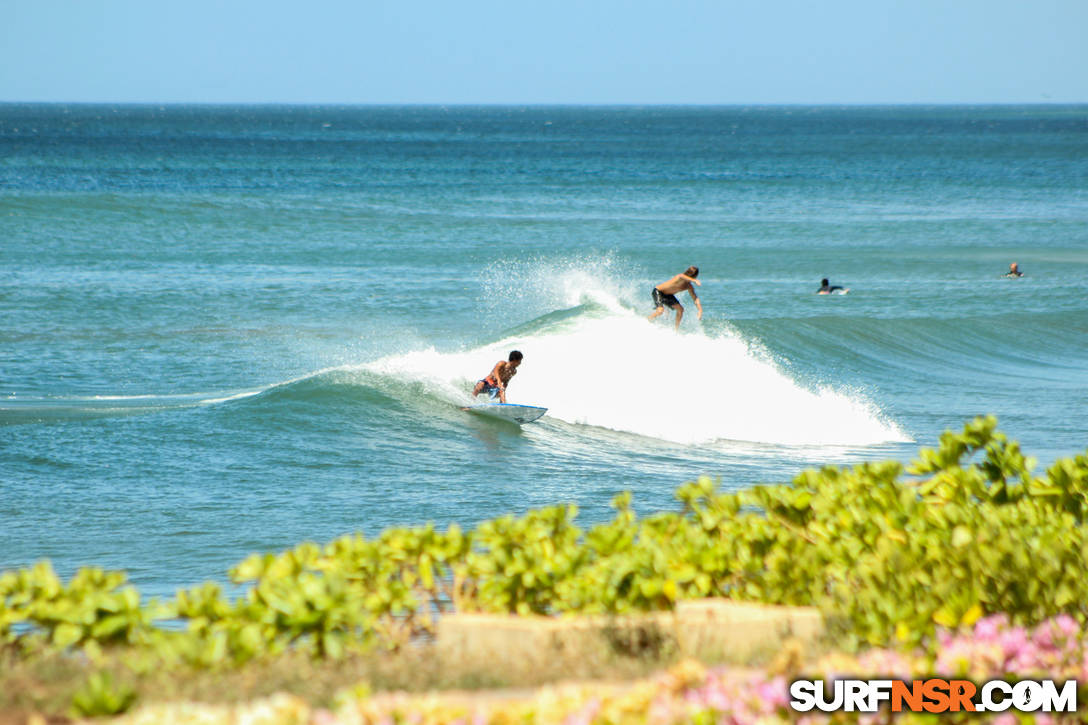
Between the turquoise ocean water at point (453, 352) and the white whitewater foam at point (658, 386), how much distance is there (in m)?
0.07

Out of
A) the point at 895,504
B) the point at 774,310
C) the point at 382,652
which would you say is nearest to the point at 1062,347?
the point at 774,310

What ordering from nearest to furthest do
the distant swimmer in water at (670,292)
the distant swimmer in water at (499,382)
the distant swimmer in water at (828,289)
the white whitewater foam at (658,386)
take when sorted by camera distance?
the distant swimmer in water at (499,382) → the white whitewater foam at (658,386) → the distant swimmer in water at (670,292) → the distant swimmer in water at (828,289)

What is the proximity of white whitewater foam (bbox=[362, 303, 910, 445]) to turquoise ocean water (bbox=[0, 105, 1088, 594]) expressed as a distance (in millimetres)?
72

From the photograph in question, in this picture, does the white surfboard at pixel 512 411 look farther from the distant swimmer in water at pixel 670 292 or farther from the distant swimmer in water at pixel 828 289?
the distant swimmer in water at pixel 828 289

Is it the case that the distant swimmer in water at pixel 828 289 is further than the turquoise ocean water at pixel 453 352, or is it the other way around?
the distant swimmer in water at pixel 828 289

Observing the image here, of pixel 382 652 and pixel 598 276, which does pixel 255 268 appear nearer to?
pixel 598 276

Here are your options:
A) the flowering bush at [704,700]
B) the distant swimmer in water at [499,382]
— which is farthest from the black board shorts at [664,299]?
the flowering bush at [704,700]

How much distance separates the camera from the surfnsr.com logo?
4441mm

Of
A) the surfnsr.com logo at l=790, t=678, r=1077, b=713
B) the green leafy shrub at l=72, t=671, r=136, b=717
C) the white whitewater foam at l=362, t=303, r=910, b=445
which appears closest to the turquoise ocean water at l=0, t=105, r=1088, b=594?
Result: the white whitewater foam at l=362, t=303, r=910, b=445

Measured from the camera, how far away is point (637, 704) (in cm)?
434

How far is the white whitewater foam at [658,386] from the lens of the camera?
19.1 metres

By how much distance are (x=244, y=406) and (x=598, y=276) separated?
13626 millimetres

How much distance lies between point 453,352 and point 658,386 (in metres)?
5.36

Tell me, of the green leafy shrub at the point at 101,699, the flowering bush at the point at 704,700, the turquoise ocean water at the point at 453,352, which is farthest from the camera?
the turquoise ocean water at the point at 453,352
